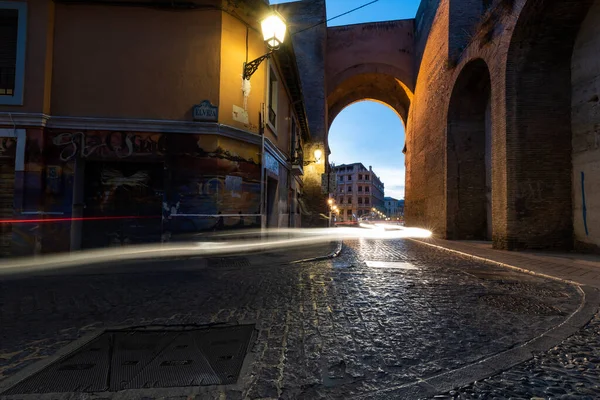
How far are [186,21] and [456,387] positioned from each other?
8729 mm

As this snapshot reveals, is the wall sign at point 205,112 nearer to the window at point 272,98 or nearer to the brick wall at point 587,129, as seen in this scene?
the window at point 272,98

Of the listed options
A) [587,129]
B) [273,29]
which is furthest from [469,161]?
[273,29]

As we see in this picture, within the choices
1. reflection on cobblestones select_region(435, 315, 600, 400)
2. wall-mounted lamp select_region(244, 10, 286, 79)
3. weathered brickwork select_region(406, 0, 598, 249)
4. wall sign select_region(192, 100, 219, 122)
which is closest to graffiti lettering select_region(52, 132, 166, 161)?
wall sign select_region(192, 100, 219, 122)

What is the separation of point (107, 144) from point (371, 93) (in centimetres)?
2470

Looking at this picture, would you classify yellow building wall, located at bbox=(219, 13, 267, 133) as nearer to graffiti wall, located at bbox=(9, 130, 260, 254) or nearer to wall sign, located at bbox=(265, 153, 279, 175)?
graffiti wall, located at bbox=(9, 130, 260, 254)

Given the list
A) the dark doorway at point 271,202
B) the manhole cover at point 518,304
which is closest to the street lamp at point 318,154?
the dark doorway at point 271,202

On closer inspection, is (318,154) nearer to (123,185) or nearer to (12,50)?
(123,185)

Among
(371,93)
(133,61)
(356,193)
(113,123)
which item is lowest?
(113,123)

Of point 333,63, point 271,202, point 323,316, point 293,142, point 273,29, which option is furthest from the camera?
point 333,63

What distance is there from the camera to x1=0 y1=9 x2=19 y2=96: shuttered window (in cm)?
738

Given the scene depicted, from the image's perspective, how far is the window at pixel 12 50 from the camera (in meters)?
7.10

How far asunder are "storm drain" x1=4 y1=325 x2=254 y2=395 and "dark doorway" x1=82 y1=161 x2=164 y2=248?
5.20 meters

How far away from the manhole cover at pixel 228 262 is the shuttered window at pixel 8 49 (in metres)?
6.52

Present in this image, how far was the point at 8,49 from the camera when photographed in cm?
745
